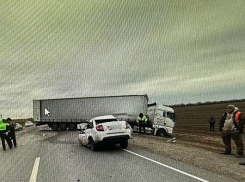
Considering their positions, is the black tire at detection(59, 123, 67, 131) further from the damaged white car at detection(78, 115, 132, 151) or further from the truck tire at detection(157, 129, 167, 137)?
the damaged white car at detection(78, 115, 132, 151)

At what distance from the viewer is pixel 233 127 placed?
31.8 ft

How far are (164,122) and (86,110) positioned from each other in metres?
11.4

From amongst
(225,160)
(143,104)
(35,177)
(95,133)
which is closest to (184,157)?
(225,160)

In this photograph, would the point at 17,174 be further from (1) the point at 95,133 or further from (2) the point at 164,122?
(2) the point at 164,122

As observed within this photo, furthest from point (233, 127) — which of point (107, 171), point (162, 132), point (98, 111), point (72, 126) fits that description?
point (72, 126)

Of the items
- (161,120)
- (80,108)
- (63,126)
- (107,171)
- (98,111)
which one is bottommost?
(63,126)

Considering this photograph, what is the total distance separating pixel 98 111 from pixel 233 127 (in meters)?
22.4

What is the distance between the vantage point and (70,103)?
32.5 metres

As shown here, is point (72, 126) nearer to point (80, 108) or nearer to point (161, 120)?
point (80, 108)

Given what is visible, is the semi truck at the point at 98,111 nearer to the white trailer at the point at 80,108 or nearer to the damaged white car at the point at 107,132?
the white trailer at the point at 80,108

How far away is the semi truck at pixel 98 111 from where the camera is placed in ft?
79.0

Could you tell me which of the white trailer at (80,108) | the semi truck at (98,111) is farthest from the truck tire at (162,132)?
the white trailer at (80,108)

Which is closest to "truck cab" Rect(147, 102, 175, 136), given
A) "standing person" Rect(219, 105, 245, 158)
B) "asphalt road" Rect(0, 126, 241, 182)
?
"standing person" Rect(219, 105, 245, 158)

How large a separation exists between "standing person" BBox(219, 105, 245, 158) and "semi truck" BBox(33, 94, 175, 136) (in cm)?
A: 1342
